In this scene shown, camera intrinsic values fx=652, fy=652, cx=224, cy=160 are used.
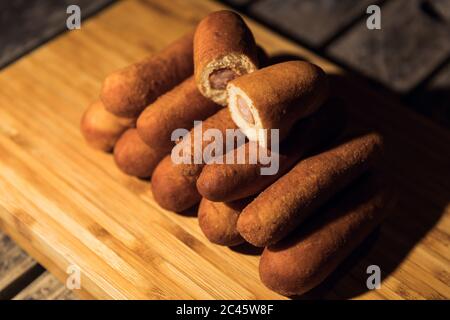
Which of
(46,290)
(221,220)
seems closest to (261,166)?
(221,220)

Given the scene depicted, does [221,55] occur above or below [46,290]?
above

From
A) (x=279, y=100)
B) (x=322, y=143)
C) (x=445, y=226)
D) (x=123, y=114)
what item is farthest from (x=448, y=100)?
(x=123, y=114)

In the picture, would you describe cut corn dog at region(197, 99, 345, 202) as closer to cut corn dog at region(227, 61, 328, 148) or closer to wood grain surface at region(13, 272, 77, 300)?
cut corn dog at region(227, 61, 328, 148)

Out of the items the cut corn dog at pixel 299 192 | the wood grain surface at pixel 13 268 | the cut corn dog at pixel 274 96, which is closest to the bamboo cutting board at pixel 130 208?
the wood grain surface at pixel 13 268

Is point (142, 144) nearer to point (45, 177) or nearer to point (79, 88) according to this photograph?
point (45, 177)

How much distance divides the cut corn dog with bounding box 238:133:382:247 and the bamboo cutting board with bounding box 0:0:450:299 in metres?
0.18

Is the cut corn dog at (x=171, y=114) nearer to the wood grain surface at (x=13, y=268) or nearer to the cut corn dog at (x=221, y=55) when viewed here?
the cut corn dog at (x=221, y=55)

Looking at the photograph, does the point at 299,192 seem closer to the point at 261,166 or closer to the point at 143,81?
the point at 261,166

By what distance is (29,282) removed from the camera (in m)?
1.74

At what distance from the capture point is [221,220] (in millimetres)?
1524

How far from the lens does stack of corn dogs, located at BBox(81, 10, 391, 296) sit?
1442mm

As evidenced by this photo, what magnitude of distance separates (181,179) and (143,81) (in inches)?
11.0

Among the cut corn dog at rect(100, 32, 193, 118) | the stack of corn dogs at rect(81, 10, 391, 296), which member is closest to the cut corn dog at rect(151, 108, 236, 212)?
the stack of corn dogs at rect(81, 10, 391, 296)
